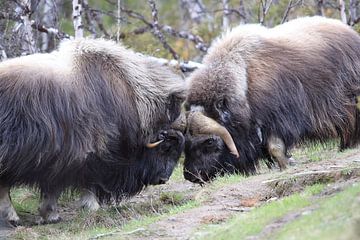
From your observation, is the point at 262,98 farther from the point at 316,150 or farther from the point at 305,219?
the point at 305,219

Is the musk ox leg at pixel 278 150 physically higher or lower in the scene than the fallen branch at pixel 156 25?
lower

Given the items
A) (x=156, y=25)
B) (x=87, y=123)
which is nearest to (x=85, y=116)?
(x=87, y=123)

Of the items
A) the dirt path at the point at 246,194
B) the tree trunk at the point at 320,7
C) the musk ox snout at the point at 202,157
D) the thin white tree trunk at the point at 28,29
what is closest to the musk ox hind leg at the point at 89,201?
the musk ox snout at the point at 202,157

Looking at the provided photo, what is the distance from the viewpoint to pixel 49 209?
655cm

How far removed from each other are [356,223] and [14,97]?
3231 mm

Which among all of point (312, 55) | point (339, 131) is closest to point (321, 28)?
point (312, 55)

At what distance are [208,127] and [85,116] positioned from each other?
110 centimetres

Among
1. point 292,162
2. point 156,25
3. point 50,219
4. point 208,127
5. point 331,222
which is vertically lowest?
point 50,219

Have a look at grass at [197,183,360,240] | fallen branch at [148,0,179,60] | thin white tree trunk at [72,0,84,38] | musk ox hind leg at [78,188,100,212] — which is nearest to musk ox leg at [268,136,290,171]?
musk ox hind leg at [78,188,100,212]

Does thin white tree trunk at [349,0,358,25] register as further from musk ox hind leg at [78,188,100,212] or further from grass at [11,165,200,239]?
musk ox hind leg at [78,188,100,212]

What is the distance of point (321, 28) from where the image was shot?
741cm

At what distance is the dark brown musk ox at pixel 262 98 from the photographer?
673 cm

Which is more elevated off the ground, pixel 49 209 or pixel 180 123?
pixel 180 123

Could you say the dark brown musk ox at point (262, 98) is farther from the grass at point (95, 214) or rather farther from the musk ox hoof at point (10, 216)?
the musk ox hoof at point (10, 216)
